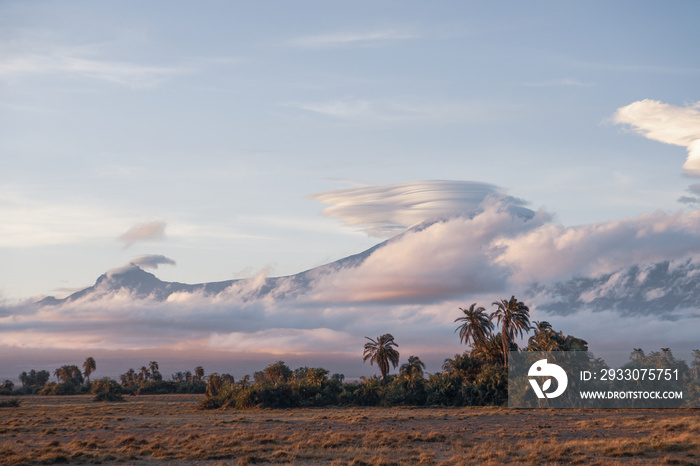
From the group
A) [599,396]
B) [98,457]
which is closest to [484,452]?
[98,457]

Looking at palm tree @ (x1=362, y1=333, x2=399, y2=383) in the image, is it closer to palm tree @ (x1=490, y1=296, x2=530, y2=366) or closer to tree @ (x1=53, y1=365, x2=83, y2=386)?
palm tree @ (x1=490, y1=296, x2=530, y2=366)

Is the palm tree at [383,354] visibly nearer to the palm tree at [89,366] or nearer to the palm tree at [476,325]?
the palm tree at [476,325]

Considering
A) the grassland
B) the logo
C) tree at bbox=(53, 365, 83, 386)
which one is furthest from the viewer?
tree at bbox=(53, 365, 83, 386)

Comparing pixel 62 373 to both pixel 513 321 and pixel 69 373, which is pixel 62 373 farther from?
pixel 513 321

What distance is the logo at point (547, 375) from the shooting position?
62.5m

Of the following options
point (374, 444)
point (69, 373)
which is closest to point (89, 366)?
point (69, 373)

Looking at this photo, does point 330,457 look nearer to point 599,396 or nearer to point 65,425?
point 65,425

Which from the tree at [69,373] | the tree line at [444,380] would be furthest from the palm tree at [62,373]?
the tree line at [444,380]

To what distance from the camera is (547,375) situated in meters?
64.0

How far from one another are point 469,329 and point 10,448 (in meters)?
59.9

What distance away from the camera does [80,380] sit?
165 meters

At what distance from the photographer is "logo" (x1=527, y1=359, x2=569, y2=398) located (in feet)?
205

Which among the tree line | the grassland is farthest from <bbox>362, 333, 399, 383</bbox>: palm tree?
the grassland

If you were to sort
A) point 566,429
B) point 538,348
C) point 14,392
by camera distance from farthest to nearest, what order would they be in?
point 14,392 < point 538,348 < point 566,429
